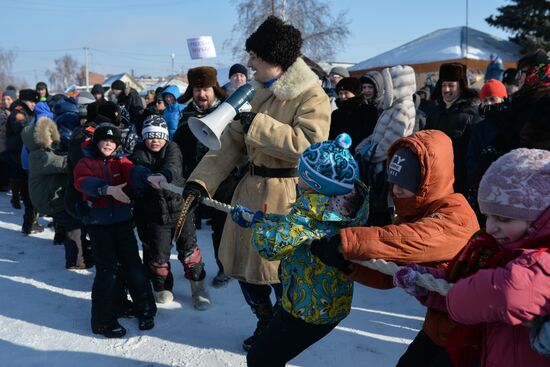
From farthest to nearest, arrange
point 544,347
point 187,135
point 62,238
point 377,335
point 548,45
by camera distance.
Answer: point 548,45, point 62,238, point 187,135, point 377,335, point 544,347

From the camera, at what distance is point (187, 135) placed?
423cm

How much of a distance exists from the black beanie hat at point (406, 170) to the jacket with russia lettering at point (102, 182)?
6.24ft

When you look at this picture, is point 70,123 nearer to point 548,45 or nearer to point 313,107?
point 313,107

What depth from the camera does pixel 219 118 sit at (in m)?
2.21

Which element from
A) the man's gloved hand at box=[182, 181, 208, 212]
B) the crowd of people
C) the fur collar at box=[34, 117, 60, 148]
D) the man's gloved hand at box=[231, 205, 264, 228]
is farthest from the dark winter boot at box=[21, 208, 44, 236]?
the man's gloved hand at box=[231, 205, 264, 228]

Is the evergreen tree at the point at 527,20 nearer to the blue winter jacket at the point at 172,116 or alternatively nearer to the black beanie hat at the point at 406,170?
the blue winter jacket at the point at 172,116

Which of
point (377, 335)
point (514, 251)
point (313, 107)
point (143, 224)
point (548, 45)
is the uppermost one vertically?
point (548, 45)

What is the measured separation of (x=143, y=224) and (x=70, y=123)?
263cm

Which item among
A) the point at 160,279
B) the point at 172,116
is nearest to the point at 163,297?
the point at 160,279

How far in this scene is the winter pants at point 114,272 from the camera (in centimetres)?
315

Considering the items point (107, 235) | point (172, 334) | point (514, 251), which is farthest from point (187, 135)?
point (514, 251)

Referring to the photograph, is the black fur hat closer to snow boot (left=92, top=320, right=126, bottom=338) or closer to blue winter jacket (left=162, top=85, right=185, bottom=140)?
snow boot (left=92, top=320, right=126, bottom=338)

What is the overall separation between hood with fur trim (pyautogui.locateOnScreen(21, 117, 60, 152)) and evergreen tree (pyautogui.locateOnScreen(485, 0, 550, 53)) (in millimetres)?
16180

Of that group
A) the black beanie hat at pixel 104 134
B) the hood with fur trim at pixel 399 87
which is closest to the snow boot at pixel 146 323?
the black beanie hat at pixel 104 134
